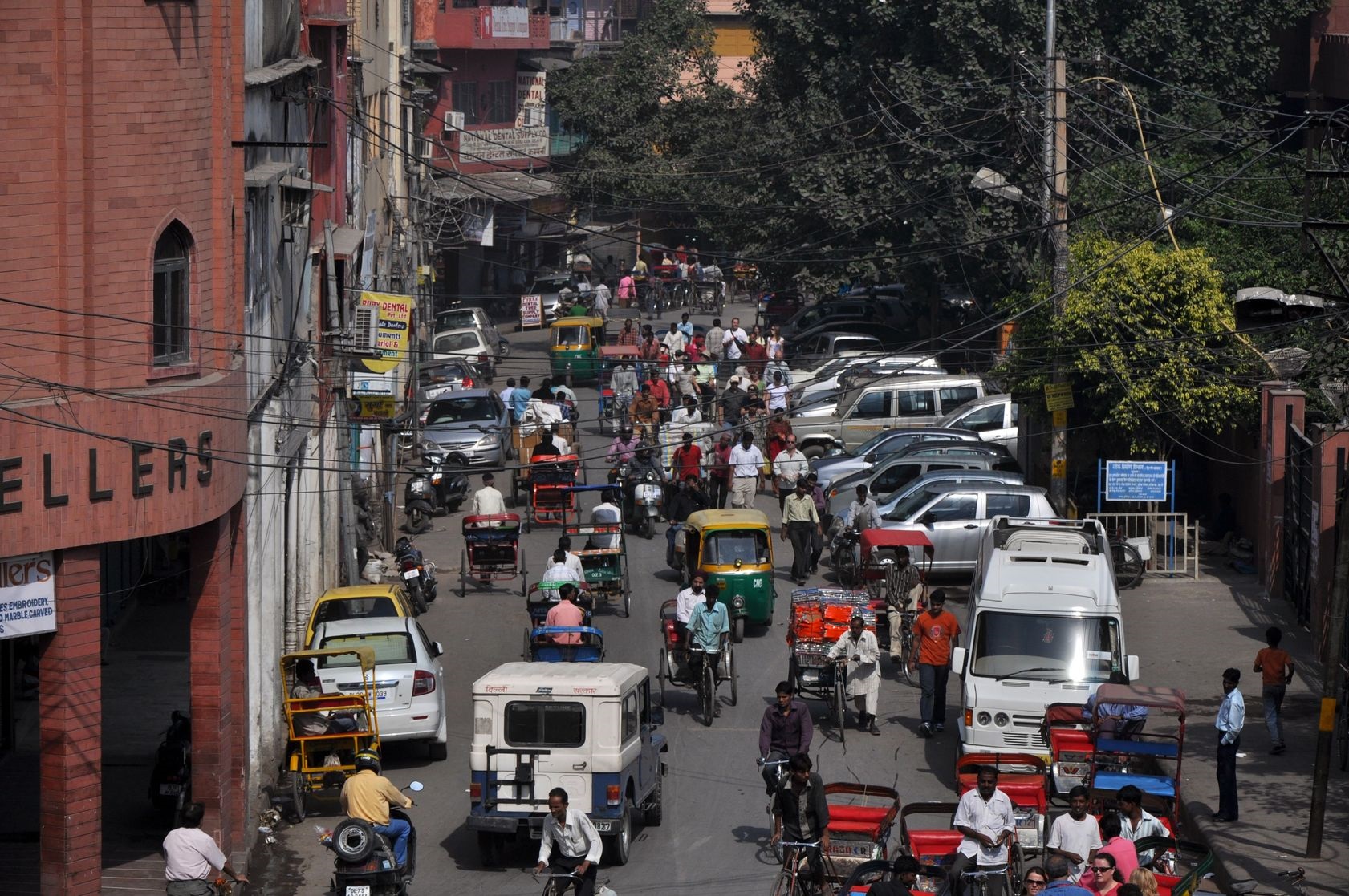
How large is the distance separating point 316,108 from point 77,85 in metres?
10.7

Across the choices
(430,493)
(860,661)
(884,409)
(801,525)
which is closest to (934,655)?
(860,661)

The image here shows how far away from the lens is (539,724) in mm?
15891

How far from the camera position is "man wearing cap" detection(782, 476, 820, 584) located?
26.8m

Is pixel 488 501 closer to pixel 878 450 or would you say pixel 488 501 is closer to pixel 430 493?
pixel 430 493

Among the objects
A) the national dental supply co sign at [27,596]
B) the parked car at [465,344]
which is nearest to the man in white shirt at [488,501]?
the national dental supply co sign at [27,596]

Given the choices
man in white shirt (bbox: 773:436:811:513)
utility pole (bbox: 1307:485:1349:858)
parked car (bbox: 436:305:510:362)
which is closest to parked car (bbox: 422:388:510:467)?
man in white shirt (bbox: 773:436:811:513)

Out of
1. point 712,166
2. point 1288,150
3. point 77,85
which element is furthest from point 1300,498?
→ point 712,166

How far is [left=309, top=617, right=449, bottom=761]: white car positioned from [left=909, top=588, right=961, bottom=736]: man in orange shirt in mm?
5495

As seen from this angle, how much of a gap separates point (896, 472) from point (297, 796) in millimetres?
14809

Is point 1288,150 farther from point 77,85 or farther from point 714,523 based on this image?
point 77,85

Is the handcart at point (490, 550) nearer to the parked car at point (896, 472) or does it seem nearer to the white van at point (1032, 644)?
the parked car at point (896, 472)

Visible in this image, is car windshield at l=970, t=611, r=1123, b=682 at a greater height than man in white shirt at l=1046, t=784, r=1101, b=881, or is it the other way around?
car windshield at l=970, t=611, r=1123, b=682

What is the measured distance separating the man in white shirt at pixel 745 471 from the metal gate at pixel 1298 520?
8.53 meters

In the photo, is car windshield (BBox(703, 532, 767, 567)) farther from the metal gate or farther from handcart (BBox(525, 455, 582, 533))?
the metal gate
